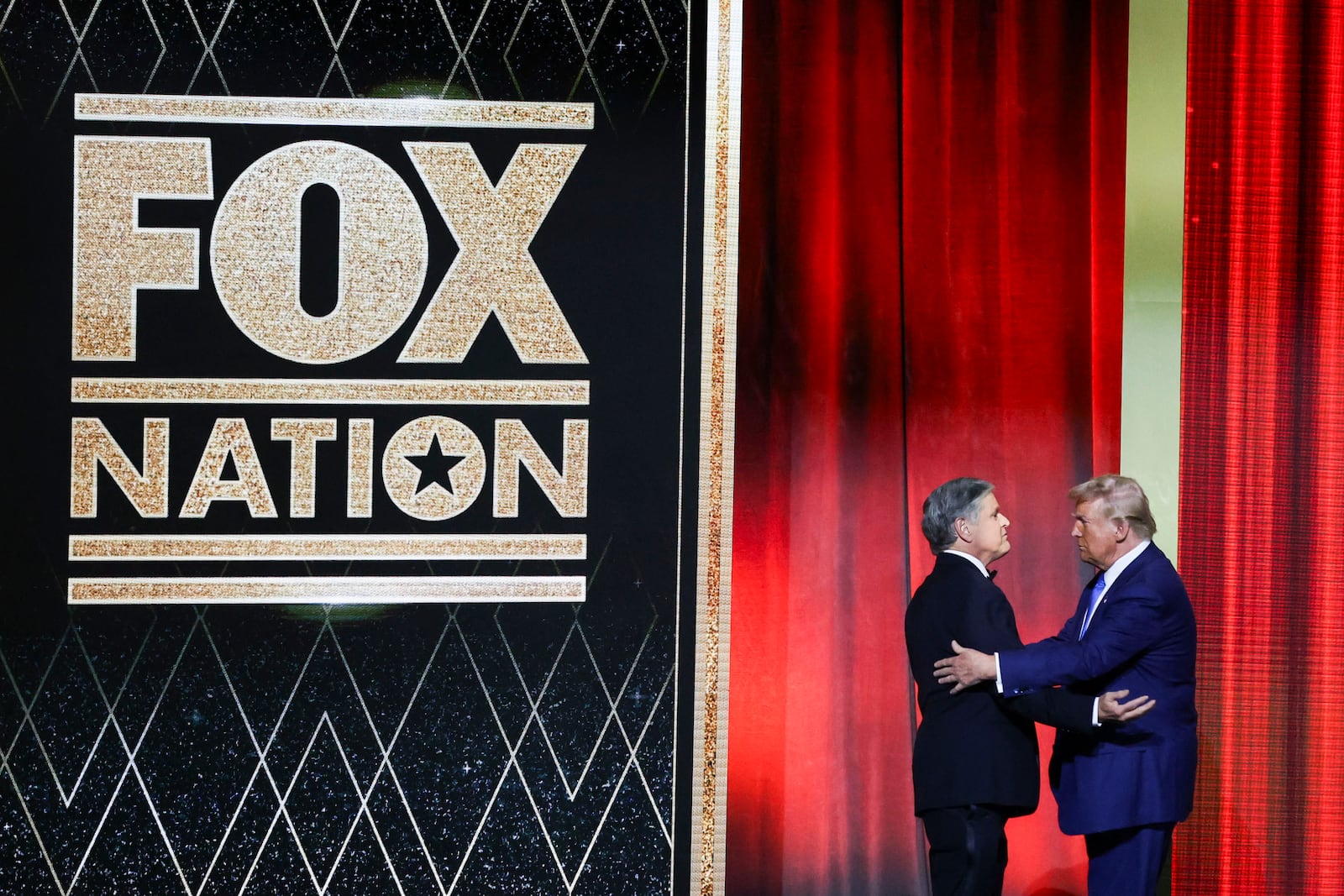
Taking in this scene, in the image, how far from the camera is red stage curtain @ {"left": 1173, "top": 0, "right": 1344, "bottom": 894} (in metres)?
2.96

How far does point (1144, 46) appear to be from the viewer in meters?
2.98

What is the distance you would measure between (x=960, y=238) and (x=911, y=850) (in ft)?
5.13

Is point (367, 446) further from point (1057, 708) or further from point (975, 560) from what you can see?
point (1057, 708)

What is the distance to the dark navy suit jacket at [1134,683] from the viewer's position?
2301mm

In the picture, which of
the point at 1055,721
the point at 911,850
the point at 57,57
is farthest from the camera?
the point at 911,850

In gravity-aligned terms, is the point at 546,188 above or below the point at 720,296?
above

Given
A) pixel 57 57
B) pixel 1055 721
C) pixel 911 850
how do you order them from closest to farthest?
pixel 1055 721 < pixel 57 57 < pixel 911 850

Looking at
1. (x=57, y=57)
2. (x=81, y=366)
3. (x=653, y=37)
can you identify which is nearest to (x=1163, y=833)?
(x=653, y=37)

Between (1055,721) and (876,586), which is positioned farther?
(876,586)

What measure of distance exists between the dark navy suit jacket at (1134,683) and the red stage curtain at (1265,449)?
2.28ft

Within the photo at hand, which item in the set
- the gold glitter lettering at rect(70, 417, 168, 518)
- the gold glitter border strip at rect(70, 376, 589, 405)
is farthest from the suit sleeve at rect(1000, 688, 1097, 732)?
the gold glitter lettering at rect(70, 417, 168, 518)

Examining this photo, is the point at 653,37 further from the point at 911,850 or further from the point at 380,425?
the point at 911,850

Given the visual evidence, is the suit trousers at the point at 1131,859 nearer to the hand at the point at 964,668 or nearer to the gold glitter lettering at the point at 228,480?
the hand at the point at 964,668

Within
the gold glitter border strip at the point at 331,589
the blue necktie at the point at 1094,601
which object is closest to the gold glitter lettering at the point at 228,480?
the gold glitter border strip at the point at 331,589
